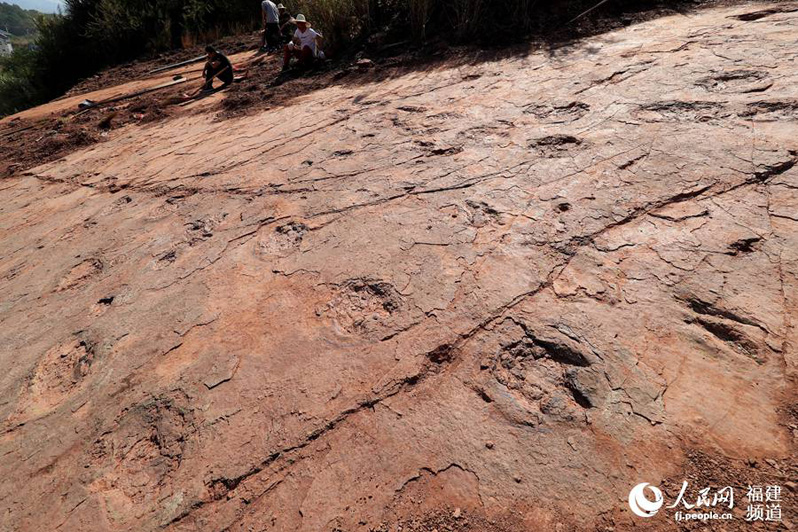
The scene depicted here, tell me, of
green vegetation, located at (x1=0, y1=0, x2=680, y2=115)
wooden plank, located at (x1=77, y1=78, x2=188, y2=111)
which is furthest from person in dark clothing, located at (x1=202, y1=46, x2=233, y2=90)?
green vegetation, located at (x1=0, y1=0, x2=680, y2=115)

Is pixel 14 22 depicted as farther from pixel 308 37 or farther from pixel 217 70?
pixel 308 37

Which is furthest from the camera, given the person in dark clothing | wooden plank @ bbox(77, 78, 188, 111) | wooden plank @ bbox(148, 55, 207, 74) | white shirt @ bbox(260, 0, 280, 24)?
wooden plank @ bbox(148, 55, 207, 74)

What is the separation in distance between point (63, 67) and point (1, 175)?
734 centimetres

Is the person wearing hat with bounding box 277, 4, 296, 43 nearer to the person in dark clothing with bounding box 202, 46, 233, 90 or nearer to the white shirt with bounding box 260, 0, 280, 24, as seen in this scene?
the white shirt with bounding box 260, 0, 280, 24

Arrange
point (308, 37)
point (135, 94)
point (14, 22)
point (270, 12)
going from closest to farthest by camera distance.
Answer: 1. point (308, 37)
2. point (135, 94)
3. point (270, 12)
4. point (14, 22)

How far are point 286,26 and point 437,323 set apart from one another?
764 centimetres

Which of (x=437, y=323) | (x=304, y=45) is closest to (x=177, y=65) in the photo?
(x=304, y=45)

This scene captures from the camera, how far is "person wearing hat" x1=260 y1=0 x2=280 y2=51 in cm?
663

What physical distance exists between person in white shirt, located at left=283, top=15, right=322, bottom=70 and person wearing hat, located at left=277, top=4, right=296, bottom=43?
2002 millimetres

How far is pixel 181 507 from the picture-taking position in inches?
45.8

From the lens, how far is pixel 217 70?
17.6 ft

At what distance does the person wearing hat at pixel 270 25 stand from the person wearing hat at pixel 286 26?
130 mm

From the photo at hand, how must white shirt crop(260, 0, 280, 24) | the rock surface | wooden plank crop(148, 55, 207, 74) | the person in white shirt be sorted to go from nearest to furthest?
1. the rock surface
2. the person in white shirt
3. white shirt crop(260, 0, 280, 24)
4. wooden plank crop(148, 55, 207, 74)

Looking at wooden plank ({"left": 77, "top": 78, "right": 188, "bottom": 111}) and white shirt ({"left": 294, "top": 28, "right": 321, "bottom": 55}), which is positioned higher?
white shirt ({"left": 294, "top": 28, "right": 321, "bottom": 55})
